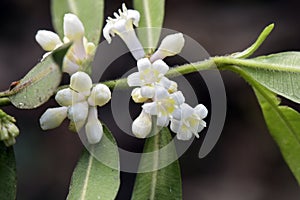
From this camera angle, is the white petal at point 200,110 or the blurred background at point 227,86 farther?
the blurred background at point 227,86

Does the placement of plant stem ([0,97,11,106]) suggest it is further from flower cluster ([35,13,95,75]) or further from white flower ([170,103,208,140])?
white flower ([170,103,208,140])

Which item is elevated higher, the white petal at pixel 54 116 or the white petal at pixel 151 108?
the white petal at pixel 151 108

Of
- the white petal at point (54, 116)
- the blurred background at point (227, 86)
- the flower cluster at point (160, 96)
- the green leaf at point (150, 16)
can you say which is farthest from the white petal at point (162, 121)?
the blurred background at point (227, 86)

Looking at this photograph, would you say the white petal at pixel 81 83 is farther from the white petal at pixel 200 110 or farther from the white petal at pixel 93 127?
the white petal at pixel 200 110

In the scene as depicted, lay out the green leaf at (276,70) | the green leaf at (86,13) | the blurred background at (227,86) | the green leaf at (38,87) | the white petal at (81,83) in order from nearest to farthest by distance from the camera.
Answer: the green leaf at (38,87)
the white petal at (81,83)
the green leaf at (276,70)
the green leaf at (86,13)
the blurred background at (227,86)

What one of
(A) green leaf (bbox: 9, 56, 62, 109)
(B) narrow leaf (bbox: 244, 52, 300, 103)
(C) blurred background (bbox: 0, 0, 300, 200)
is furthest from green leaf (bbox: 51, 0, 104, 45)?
(C) blurred background (bbox: 0, 0, 300, 200)

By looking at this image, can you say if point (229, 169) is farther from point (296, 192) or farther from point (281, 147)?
point (281, 147)
